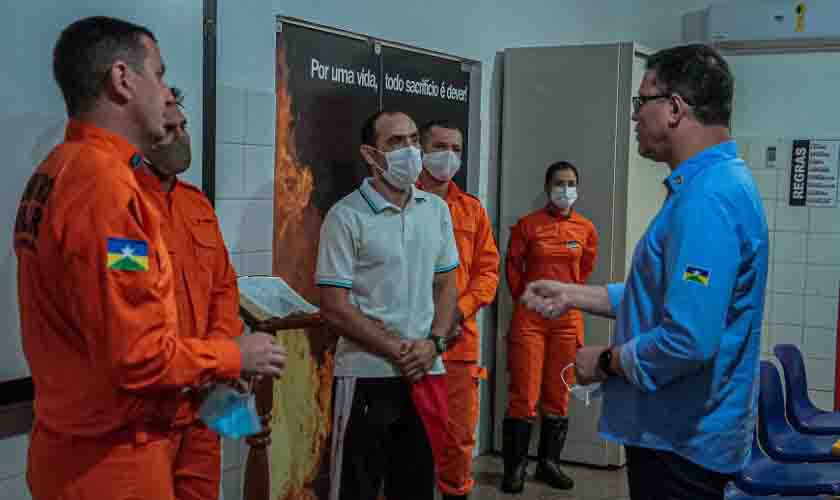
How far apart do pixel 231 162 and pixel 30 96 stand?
910 millimetres

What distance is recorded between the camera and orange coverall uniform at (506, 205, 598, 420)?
471cm

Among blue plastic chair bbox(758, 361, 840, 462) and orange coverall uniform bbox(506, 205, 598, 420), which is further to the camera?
orange coverall uniform bbox(506, 205, 598, 420)

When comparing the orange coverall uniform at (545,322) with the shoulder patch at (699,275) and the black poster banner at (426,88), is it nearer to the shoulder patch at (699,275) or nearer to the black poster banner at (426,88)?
the black poster banner at (426,88)

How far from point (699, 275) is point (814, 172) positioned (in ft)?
15.4

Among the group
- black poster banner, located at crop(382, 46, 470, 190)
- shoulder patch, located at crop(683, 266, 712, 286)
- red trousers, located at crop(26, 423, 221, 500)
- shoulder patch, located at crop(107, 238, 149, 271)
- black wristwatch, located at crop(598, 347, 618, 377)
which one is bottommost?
red trousers, located at crop(26, 423, 221, 500)

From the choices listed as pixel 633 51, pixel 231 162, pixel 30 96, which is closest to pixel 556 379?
pixel 633 51

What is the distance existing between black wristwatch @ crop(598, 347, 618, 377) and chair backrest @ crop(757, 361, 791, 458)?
1627 mm

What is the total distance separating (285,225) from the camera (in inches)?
145

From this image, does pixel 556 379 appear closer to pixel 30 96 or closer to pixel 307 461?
pixel 307 461

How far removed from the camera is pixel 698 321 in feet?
6.44

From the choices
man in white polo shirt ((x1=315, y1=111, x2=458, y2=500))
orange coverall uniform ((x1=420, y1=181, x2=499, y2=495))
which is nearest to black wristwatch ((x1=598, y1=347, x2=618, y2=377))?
man in white polo shirt ((x1=315, y1=111, x2=458, y2=500))

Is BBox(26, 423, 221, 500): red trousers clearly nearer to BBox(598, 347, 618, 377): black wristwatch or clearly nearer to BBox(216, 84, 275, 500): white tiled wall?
BBox(598, 347, 618, 377): black wristwatch

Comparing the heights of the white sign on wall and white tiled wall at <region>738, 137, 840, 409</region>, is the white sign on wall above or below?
above

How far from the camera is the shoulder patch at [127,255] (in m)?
1.68
